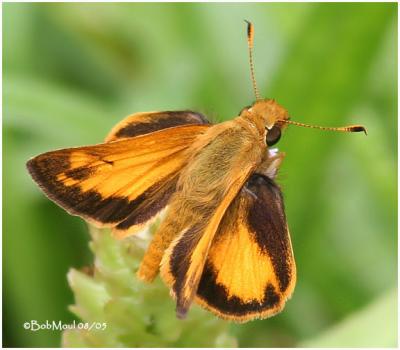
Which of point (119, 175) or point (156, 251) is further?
point (119, 175)

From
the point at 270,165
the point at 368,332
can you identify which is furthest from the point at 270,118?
the point at 368,332

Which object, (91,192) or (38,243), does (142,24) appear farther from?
(91,192)

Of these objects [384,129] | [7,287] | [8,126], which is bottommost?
[7,287]

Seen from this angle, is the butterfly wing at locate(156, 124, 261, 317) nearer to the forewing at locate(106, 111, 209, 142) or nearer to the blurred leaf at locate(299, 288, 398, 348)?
the forewing at locate(106, 111, 209, 142)

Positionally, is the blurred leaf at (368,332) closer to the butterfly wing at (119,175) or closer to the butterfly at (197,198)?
the butterfly at (197,198)

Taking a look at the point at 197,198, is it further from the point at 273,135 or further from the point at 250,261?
the point at 273,135

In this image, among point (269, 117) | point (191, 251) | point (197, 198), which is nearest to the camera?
point (191, 251)

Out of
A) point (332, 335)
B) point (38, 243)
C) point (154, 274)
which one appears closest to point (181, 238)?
point (154, 274)
